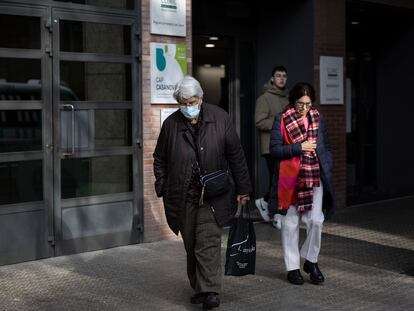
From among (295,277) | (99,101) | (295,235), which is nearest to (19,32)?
(99,101)

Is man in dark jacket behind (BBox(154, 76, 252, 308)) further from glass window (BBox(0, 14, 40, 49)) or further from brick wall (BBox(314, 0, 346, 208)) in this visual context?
brick wall (BBox(314, 0, 346, 208))

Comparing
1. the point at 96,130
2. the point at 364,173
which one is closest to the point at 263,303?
the point at 96,130

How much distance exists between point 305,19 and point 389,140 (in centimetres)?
360

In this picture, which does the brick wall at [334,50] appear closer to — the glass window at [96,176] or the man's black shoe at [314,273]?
the glass window at [96,176]

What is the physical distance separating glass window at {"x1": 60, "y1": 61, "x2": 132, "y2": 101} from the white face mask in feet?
7.78

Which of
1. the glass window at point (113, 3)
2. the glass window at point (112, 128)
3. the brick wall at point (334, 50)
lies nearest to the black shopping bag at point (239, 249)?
the glass window at point (112, 128)

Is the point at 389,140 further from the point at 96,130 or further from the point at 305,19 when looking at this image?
the point at 96,130

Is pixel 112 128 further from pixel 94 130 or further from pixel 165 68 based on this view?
pixel 165 68

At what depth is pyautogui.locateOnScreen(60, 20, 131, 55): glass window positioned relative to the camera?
812 centimetres

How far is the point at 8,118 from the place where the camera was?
298 inches

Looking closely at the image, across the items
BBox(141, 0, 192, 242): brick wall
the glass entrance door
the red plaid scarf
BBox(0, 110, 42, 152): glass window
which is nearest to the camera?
the red plaid scarf

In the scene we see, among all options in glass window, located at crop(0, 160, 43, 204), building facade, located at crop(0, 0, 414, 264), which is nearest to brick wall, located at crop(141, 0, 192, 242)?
building facade, located at crop(0, 0, 414, 264)

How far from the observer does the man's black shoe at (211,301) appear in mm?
6065

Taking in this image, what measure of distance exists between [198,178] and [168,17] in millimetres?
3443
